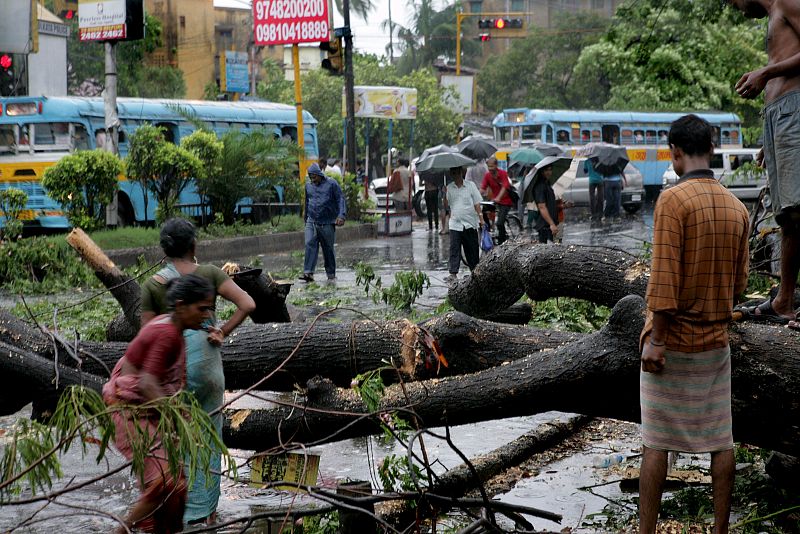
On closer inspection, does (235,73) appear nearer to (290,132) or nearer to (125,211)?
(290,132)

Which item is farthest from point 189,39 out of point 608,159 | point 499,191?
point 499,191

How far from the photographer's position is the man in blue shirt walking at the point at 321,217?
576 inches

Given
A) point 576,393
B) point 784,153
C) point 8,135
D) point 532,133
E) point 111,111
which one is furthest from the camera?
point 532,133

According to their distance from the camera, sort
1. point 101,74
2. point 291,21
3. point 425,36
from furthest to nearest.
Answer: point 425,36 → point 101,74 → point 291,21

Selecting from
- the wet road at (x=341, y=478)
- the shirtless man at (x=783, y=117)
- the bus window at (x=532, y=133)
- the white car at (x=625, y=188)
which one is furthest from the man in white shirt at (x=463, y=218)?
the bus window at (x=532, y=133)

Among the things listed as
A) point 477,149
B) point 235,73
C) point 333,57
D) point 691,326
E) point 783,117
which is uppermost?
point 235,73

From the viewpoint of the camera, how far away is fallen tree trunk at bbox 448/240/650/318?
6.27 metres

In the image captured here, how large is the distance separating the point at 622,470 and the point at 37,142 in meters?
16.1

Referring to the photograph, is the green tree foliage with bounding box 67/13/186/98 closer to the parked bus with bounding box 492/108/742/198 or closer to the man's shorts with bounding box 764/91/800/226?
the parked bus with bounding box 492/108/742/198

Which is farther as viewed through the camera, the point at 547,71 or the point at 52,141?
the point at 547,71

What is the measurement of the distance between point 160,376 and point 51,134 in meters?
16.5

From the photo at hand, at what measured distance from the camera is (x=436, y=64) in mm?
59000

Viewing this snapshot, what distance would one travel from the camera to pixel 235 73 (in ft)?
141

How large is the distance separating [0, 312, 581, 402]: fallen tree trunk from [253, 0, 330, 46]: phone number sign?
17543mm
